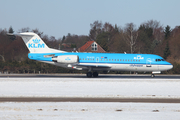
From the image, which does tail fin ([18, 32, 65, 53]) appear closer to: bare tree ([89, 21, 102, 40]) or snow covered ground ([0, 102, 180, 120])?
snow covered ground ([0, 102, 180, 120])

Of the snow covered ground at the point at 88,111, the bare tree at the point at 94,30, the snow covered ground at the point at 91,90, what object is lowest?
the snow covered ground at the point at 88,111

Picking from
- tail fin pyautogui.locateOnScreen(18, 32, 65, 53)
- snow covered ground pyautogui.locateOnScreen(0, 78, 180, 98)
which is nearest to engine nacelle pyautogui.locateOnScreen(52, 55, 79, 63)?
tail fin pyautogui.locateOnScreen(18, 32, 65, 53)

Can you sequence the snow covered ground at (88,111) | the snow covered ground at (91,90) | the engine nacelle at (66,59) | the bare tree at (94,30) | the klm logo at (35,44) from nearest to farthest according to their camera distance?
the snow covered ground at (88,111)
the snow covered ground at (91,90)
the engine nacelle at (66,59)
the klm logo at (35,44)
the bare tree at (94,30)

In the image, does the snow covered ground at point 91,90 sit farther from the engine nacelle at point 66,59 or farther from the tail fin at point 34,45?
the tail fin at point 34,45

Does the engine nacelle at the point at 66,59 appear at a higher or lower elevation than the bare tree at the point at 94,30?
lower

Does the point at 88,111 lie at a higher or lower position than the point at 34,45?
lower

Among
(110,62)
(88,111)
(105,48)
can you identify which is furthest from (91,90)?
(105,48)

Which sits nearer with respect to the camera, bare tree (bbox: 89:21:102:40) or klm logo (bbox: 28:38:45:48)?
klm logo (bbox: 28:38:45:48)

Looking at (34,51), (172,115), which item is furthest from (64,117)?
(34,51)

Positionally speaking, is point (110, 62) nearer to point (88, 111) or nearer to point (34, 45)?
point (34, 45)

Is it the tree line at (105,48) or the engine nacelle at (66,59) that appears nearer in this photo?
the engine nacelle at (66,59)

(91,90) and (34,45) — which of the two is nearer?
(91,90)

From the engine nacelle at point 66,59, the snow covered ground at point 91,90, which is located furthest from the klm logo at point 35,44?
the snow covered ground at point 91,90

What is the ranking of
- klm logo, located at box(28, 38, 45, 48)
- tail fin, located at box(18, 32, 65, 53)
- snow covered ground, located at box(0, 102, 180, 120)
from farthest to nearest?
klm logo, located at box(28, 38, 45, 48) → tail fin, located at box(18, 32, 65, 53) → snow covered ground, located at box(0, 102, 180, 120)
